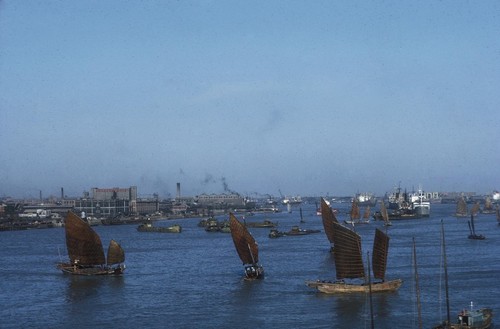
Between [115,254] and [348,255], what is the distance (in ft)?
67.0

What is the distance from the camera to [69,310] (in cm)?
4131

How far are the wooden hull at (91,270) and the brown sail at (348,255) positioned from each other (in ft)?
59.4

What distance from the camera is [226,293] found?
4559cm

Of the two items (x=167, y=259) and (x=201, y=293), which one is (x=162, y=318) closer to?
(x=201, y=293)

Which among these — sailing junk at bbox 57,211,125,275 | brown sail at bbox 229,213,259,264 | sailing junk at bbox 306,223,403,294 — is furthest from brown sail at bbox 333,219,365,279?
sailing junk at bbox 57,211,125,275

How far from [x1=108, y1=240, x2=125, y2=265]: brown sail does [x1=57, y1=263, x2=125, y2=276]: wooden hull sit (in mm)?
624

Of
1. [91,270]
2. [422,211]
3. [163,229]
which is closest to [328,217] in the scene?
[91,270]

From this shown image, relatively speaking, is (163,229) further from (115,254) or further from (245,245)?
(245,245)

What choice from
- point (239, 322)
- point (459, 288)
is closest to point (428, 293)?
point (459, 288)

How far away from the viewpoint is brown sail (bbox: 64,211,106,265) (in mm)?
58531

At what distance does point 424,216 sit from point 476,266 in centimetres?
10621

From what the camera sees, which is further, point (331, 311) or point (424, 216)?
point (424, 216)

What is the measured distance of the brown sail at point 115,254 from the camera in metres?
57.6

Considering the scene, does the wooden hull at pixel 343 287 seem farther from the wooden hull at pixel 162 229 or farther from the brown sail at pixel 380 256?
the wooden hull at pixel 162 229
